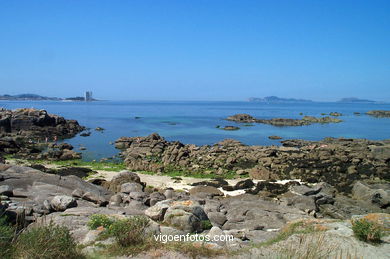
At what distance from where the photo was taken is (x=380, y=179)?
27.9 m

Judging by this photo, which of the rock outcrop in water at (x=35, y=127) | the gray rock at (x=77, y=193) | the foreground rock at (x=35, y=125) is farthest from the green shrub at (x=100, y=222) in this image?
the foreground rock at (x=35, y=125)

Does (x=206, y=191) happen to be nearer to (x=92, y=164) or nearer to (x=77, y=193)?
(x=77, y=193)

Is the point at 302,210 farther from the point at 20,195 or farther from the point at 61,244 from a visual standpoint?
the point at 20,195

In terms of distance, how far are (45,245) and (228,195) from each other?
653 inches

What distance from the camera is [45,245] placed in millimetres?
7199

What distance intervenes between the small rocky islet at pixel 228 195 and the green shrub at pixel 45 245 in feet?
1.38

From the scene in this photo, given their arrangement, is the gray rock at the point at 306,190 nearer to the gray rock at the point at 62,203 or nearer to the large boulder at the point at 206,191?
the large boulder at the point at 206,191

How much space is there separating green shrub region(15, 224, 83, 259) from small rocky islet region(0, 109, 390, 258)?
1.38 ft

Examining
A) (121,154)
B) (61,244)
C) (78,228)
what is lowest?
(121,154)

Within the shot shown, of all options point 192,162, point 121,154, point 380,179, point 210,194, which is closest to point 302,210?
point 210,194

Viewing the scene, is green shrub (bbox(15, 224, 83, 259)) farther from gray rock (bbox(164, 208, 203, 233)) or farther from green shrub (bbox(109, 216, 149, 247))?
gray rock (bbox(164, 208, 203, 233))

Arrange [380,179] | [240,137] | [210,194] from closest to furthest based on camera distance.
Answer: [210,194], [380,179], [240,137]

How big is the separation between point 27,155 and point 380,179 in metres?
38.3

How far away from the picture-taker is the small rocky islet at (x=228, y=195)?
11922mm
